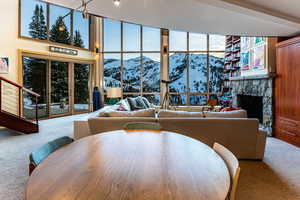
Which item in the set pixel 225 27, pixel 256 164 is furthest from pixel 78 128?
pixel 225 27

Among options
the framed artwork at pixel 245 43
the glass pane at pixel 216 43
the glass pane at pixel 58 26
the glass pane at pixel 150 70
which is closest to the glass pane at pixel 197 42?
the glass pane at pixel 216 43

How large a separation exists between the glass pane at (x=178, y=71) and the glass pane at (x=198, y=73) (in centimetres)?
24

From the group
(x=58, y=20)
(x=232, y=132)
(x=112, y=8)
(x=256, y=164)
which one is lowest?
(x=256, y=164)

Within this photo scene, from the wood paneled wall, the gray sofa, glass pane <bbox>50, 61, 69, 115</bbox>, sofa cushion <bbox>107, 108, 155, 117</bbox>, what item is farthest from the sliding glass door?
the wood paneled wall

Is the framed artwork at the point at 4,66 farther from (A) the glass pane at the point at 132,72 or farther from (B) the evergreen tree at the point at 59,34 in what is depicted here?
(A) the glass pane at the point at 132,72

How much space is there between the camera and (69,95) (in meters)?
7.84

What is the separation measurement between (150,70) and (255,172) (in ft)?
21.5

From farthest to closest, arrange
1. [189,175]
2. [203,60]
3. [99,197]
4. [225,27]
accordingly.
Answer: [203,60] < [225,27] < [189,175] < [99,197]

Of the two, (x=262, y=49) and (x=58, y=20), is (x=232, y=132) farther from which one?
(x=58, y=20)

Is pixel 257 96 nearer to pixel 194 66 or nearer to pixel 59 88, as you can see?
pixel 194 66

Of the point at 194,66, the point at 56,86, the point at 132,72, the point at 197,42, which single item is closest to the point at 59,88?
the point at 56,86

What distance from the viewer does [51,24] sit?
23.9 feet

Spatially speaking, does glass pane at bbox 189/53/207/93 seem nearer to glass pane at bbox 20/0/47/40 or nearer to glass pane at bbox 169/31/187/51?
glass pane at bbox 169/31/187/51

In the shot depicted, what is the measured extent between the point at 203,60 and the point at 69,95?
5422 millimetres
